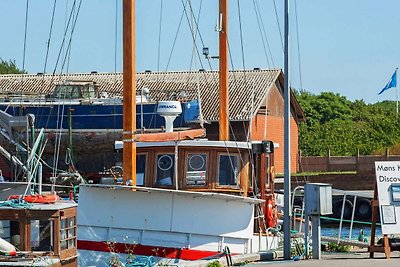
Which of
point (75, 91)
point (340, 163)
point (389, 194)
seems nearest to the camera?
point (389, 194)

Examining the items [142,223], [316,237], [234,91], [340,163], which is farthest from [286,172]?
[340,163]

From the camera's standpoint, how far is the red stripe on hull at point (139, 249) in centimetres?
2103

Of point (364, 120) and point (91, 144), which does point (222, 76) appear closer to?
point (91, 144)

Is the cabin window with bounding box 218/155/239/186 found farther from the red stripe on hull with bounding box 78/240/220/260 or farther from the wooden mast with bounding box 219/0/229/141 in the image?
the wooden mast with bounding box 219/0/229/141

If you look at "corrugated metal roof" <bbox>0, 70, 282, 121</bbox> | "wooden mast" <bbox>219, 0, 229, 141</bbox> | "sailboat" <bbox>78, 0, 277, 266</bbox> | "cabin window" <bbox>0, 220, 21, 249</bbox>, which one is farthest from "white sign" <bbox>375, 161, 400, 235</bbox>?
"corrugated metal roof" <bbox>0, 70, 282, 121</bbox>

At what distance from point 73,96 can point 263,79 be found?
57.4 ft

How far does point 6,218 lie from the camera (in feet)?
56.3

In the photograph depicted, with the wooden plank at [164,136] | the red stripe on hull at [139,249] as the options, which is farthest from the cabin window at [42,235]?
the wooden plank at [164,136]

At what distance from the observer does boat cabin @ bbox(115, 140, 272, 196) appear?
77.4ft

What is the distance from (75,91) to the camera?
1868 inches

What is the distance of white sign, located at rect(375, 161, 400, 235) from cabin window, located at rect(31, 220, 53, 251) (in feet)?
21.6

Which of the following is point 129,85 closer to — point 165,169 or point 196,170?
point 165,169

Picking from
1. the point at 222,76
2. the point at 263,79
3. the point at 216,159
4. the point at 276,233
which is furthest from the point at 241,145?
the point at 263,79

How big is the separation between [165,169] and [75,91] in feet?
80.0
